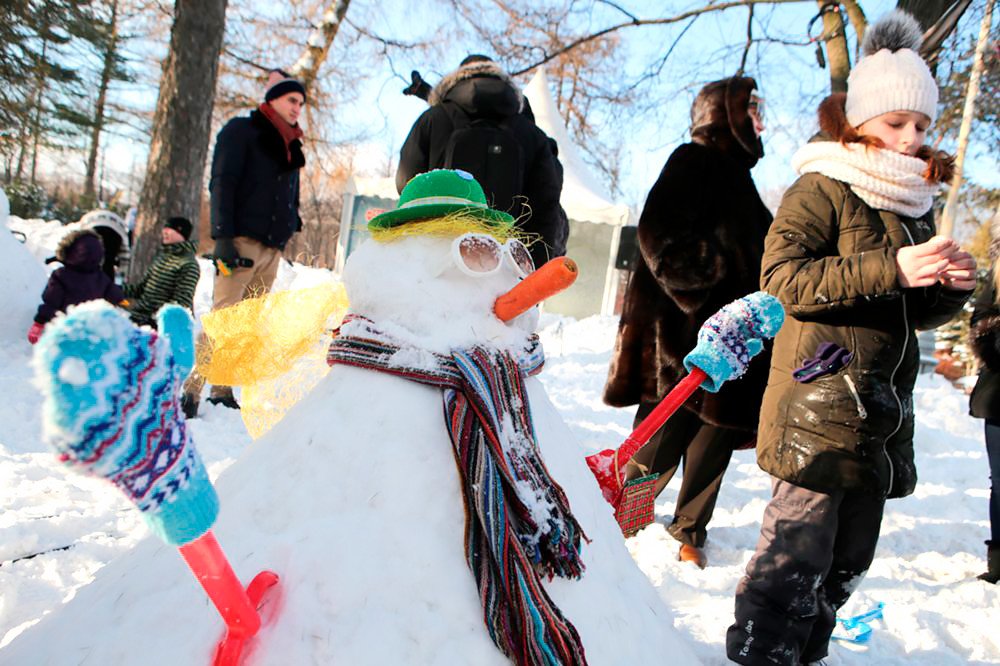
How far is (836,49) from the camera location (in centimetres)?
585

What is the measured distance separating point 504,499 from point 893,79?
1.72 meters

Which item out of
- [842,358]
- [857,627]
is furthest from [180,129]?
[857,627]

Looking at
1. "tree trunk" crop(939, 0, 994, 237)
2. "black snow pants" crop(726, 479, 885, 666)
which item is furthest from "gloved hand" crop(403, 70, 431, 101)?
"tree trunk" crop(939, 0, 994, 237)

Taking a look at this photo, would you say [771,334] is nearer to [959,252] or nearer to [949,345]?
[959,252]

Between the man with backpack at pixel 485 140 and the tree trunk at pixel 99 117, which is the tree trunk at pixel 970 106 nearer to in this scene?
the man with backpack at pixel 485 140

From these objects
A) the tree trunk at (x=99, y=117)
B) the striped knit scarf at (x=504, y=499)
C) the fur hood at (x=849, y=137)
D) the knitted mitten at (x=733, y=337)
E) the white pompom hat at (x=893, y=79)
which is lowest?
the striped knit scarf at (x=504, y=499)

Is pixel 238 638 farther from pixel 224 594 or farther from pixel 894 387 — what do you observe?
pixel 894 387

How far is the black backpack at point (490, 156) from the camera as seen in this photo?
271cm

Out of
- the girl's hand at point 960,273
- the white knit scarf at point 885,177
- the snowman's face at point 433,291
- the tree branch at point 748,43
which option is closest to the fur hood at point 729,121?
the white knit scarf at point 885,177

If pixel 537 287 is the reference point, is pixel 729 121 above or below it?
above

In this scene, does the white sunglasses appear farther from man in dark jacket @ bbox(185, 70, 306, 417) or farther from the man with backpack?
man in dark jacket @ bbox(185, 70, 306, 417)

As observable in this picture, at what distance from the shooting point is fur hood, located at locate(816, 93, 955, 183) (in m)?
1.81

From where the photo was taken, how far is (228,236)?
3561 millimetres

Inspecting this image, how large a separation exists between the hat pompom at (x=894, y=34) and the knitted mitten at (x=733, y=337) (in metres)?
1.20
